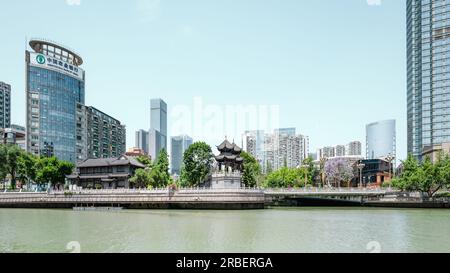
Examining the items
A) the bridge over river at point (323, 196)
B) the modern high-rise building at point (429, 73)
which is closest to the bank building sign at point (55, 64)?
the bridge over river at point (323, 196)

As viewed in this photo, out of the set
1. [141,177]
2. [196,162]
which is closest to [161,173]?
[141,177]

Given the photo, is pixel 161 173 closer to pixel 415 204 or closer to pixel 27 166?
pixel 27 166

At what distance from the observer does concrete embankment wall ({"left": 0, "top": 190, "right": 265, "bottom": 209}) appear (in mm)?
56031

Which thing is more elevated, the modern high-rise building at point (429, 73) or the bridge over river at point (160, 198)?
the modern high-rise building at point (429, 73)

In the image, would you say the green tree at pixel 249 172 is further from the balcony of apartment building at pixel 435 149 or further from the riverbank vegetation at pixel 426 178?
the balcony of apartment building at pixel 435 149

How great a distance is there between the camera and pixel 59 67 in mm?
102500

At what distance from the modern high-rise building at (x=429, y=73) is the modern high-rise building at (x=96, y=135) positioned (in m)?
92.9

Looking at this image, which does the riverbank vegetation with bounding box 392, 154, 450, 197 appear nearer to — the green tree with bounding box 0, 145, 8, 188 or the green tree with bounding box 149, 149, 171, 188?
the green tree with bounding box 149, 149, 171, 188

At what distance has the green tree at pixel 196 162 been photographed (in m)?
74.0

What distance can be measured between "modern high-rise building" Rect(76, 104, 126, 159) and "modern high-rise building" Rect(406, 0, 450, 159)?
92898 mm

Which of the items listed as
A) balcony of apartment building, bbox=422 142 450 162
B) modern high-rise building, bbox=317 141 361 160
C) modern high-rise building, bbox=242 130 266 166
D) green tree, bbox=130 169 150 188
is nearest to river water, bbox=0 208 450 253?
green tree, bbox=130 169 150 188

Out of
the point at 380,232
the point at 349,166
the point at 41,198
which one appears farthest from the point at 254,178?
the point at 380,232
